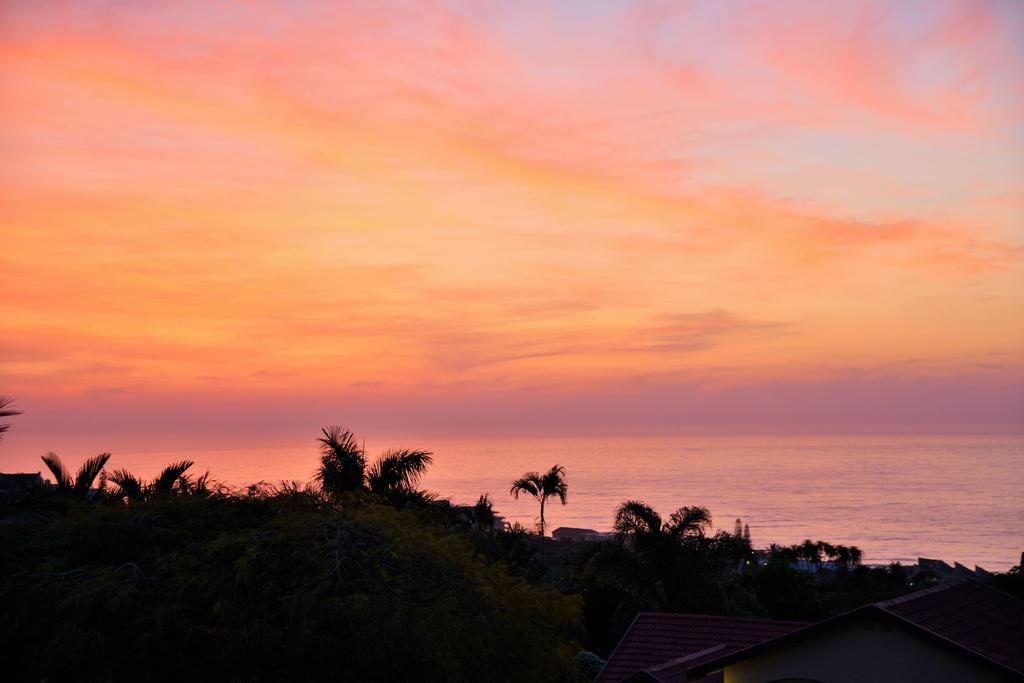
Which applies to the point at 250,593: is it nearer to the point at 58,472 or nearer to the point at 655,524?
the point at 58,472

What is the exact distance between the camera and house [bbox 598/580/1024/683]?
13.5 meters

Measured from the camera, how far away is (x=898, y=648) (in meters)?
13.8

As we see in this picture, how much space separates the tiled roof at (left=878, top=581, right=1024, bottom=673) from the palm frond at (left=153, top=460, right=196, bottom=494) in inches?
641

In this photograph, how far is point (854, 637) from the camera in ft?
46.2

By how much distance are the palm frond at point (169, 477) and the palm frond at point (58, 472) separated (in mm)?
1914

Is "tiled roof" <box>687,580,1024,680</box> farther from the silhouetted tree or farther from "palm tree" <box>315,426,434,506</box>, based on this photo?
"palm tree" <box>315,426,434,506</box>

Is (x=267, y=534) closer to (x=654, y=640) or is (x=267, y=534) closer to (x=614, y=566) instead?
(x=654, y=640)

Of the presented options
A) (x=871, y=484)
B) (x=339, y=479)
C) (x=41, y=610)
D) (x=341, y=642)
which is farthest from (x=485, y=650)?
(x=871, y=484)

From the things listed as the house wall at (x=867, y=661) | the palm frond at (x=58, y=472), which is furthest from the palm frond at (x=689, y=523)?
the house wall at (x=867, y=661)

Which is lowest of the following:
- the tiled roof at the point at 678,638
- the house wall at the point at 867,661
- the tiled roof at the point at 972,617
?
the tiled roof at the point at 678,638

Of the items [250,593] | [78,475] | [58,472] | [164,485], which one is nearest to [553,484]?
[164,485]

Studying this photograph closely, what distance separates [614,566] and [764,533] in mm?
91360

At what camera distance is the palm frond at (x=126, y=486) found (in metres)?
22.9

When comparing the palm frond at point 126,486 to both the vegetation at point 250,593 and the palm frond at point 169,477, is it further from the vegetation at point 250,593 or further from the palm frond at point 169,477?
the palm frond at point 169,477
